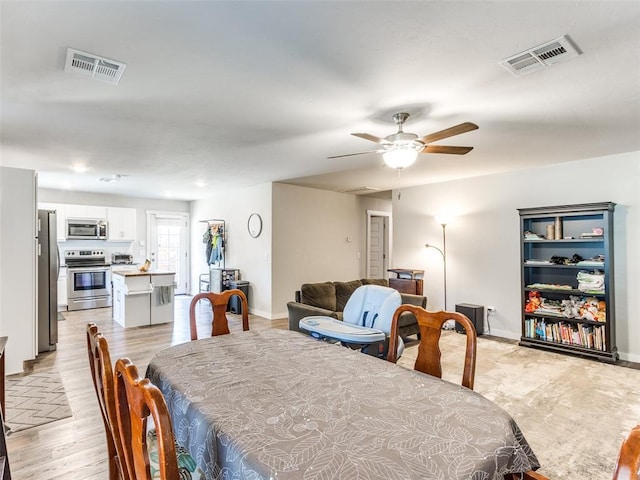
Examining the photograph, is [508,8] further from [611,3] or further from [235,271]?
[235,271]

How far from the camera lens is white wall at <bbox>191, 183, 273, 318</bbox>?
21.2 ft

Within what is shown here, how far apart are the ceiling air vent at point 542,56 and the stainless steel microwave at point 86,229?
8.07 metres

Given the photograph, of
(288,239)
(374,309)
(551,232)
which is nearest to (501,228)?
(551,232)

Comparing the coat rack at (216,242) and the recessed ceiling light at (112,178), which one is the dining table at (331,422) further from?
the coat rack at (216,242)

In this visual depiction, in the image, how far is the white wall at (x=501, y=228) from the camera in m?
4.29

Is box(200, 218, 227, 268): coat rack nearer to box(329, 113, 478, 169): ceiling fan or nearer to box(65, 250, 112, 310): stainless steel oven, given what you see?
box(65, 250, 112, 310): stainless steel oven

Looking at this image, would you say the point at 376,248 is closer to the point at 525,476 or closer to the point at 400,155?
the point at 400,155

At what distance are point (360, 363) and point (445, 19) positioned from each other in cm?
179

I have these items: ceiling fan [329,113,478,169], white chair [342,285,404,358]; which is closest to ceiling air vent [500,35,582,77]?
ceiling fan [329,113,478,169]

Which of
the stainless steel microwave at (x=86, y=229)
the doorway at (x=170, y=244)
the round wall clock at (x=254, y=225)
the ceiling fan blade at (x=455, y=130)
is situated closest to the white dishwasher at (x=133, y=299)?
the round wall clock at (x=254, y=225)

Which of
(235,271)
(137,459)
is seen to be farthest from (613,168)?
(235,271)

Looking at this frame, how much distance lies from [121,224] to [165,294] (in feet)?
10.4

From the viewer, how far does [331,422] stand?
3.93ft

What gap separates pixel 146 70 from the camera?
2.30 meters
